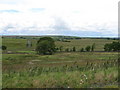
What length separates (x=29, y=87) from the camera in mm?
11844

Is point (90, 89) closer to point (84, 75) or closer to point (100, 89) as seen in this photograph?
point (100, 89)

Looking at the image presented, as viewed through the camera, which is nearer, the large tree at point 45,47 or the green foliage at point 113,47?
the large tree at point 45,47

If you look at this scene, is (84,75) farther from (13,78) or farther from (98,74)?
(13,78)

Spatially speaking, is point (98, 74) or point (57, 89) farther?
point (98, 74)

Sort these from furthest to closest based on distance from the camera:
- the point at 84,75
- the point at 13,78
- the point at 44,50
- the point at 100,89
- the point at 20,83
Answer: the point at 44,50, the point at 84,75, the point at 13,78, the point at 20,83, the point at 100,89

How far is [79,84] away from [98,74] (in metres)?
2.87

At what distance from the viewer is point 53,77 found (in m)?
13.4


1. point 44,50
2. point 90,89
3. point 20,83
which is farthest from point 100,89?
point 44,50

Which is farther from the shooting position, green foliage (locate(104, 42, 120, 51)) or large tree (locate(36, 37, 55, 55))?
green foliage (locate(104, 42, 120, 51))

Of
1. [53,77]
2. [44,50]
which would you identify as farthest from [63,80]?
[44,50]

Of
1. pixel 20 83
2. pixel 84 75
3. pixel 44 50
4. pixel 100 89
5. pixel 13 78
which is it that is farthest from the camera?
pixel 44 50

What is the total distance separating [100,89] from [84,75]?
289cm

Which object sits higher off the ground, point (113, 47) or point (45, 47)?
point (45, 47)

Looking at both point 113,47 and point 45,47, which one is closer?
point 45,47
